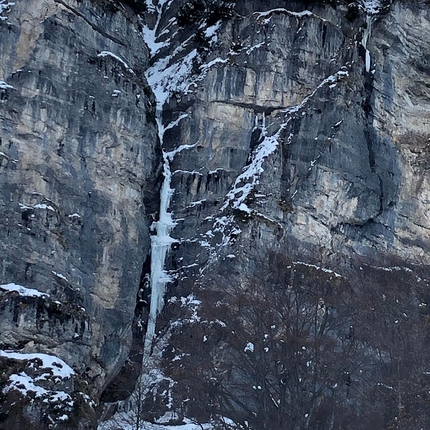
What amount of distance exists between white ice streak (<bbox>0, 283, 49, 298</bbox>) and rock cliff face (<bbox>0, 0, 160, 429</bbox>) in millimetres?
A: 45

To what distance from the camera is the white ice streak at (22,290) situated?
98.7 ft

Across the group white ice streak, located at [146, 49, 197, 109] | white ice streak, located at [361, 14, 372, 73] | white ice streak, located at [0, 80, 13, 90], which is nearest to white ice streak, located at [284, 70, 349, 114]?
white ice streak, located at [361, 14, 372, 73]

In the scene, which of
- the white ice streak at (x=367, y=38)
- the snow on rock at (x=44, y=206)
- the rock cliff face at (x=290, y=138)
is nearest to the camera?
the snow on rock at (x=44, y=206)

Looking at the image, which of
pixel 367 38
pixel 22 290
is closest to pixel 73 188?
pixel 22 290

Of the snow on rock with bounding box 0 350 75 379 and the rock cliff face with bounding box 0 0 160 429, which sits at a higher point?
the rock cliff face with bounding box 0 0 160 429

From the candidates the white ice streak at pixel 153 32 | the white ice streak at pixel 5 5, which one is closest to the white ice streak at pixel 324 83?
the white ice streak at pixel 153 32

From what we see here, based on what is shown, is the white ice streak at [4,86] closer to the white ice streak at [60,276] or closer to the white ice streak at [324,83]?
the white ice streak at [60,276]

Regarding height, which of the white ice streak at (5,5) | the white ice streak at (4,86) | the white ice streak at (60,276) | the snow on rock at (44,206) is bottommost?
the white ice streak at (60,276)

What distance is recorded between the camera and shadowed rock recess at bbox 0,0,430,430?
27.1m

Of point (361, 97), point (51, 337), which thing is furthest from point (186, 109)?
point (51, 337)

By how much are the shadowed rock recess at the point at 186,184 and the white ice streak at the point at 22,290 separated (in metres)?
0.06

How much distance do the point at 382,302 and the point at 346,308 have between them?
147cm

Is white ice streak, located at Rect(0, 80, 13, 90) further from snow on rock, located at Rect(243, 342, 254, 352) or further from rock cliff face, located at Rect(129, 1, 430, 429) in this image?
snow on rock, located at Rect(243, 342, 254, 352)

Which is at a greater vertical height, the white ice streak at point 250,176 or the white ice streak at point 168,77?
the white ice streak at point 168,77
